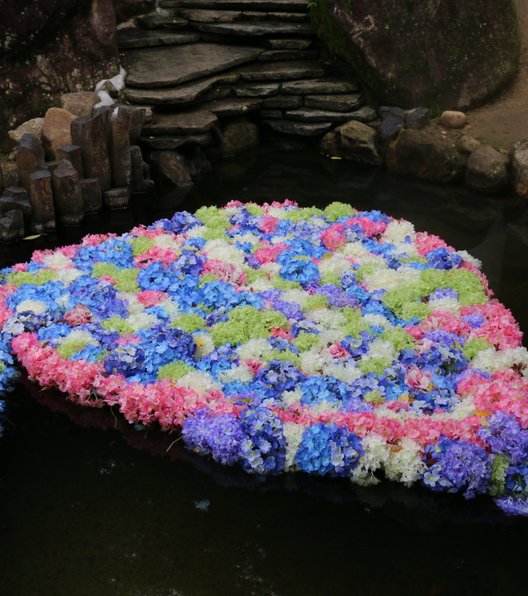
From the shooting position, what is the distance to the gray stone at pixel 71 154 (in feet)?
30.3

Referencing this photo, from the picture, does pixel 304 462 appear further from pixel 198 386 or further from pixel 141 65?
pixel 141 65

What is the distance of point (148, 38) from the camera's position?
11789mm

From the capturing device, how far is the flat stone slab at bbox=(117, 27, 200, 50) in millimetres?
11719

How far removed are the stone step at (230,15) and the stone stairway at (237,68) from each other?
0.02m

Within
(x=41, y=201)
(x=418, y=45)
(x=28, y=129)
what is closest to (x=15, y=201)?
(x=41, y=201)

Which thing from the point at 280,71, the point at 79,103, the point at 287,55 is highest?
the point at 79,103

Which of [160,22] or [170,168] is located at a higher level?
[160,22]

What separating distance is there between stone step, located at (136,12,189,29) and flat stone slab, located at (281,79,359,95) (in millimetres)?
1883

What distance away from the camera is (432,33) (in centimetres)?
1193

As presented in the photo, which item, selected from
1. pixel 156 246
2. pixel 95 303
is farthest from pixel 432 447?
pixel 156 246

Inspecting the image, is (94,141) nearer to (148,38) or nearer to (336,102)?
(148,38)

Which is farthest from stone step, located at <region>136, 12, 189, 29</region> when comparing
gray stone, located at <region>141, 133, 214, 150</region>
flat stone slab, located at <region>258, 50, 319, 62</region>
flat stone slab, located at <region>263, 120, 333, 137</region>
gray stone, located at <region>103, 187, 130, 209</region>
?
gray stone, located at <region>103, 187, 130, 209</region>

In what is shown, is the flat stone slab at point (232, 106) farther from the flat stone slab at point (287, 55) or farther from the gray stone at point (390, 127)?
the gray stone at point (390, 127)

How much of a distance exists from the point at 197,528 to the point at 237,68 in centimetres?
842
